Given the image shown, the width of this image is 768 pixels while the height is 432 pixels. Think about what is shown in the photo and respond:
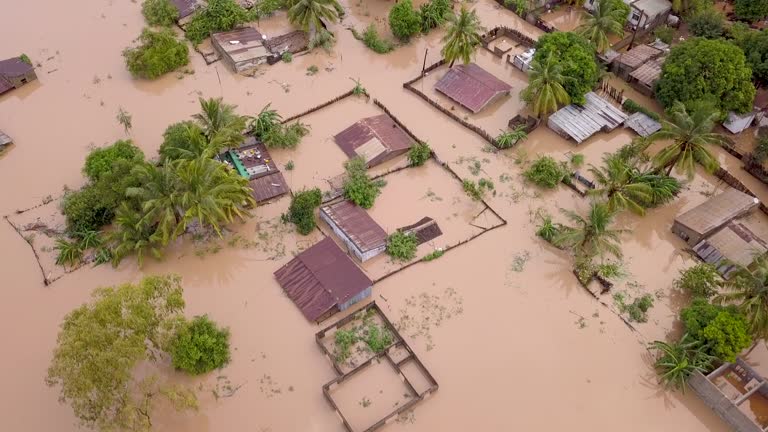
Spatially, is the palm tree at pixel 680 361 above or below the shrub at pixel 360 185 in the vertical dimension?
below

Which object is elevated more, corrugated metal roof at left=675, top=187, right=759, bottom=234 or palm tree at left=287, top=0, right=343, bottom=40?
palm tree at left=287, top=0, right=343, bottom=40

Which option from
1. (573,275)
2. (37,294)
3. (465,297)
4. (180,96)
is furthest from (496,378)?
(180,96)

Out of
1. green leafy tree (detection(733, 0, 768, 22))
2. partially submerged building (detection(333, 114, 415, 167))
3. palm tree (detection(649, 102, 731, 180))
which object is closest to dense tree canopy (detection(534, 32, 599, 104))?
palm tree (detection(649, 102, 731, 180))

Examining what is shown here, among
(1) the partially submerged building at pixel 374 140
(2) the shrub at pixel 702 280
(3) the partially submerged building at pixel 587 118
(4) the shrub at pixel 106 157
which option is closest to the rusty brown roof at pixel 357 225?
(1) the partially submerged building at pixel 374 140

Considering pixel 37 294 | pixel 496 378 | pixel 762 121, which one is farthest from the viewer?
pixel 762 121

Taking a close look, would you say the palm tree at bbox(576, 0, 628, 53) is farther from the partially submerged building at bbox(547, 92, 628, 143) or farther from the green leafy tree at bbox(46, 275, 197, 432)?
the green leafy tree at bbox(46, 275, 197, 432)

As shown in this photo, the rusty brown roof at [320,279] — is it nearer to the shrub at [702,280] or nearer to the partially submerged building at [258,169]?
the partially submerged building at [258,169]

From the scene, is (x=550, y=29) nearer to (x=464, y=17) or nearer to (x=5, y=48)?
(x=464, y=17)
